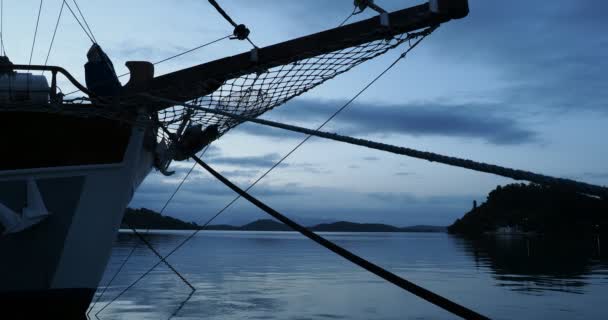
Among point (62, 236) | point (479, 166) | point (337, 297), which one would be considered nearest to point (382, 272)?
point (479, 166)

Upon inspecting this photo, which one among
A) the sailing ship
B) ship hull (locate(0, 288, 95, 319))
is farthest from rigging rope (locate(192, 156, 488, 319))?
ship hull (locate(0, 288, 95, 319))

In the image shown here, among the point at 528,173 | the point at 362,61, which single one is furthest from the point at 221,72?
the point at 528,173

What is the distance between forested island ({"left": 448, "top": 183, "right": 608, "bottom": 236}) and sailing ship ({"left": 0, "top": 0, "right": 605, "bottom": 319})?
94797mm

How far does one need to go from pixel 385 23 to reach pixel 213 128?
2.43 metres

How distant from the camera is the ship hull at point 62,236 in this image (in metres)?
6.27

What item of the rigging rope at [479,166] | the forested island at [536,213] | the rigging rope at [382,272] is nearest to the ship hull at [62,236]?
the rigging rope at [382,272]

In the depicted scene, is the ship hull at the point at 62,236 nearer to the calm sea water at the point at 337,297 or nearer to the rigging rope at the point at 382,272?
the rigging rope at the point at 382,272

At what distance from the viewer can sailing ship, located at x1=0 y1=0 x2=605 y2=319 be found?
19.6 ft

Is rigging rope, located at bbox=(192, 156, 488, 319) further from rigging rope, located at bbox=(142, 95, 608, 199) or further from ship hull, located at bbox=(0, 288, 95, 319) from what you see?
ship hull, located at bbox=(0, 288, 95, 319)

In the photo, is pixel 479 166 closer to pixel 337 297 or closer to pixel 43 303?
pixel 43 303

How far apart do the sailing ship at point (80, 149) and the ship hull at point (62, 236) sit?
0.03 feet

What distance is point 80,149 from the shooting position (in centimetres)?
645

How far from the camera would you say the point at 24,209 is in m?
6.11

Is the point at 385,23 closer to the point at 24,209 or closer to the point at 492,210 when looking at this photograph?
the point at 24,209
